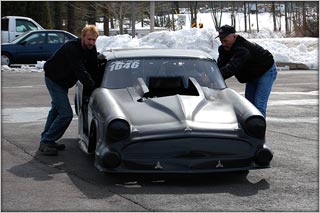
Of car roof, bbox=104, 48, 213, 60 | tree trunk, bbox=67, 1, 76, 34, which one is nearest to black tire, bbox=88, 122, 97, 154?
car roof, bbox=104, 48, 213, 60

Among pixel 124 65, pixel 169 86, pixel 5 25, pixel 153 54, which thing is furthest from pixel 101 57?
pixel 5 25

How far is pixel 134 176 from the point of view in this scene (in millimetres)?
7387

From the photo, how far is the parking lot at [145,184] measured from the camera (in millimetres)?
6176

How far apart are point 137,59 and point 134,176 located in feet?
5.94

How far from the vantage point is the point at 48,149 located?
8.63 metres

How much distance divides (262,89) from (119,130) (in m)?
2.92

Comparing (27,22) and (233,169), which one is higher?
(27,22)

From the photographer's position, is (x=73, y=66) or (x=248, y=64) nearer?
(x=73, y=66)

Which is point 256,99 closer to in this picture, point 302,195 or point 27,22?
point 302,195

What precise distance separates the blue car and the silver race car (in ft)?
58.0

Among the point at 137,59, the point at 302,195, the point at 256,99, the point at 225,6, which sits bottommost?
the point at 302,195

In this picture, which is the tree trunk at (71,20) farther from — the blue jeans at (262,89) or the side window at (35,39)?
the blue jeans at (262,89)

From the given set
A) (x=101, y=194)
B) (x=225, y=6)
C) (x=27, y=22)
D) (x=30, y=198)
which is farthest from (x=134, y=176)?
(x=225, y=6)

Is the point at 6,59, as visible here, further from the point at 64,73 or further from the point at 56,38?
the point at 64,73
